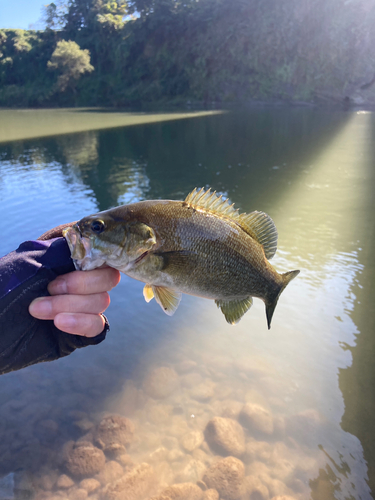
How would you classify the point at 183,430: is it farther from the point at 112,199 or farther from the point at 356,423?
the point at 112,199

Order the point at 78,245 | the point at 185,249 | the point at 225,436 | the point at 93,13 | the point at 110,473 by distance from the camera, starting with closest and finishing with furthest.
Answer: the point at 78,245
the point at 185,249
the point at 110,473
the point at 225,436
the point at 93,13

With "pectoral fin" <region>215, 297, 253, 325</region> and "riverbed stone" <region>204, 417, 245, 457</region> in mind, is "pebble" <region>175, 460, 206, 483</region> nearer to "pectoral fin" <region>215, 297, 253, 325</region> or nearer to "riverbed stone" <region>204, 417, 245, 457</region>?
"riverbed stone" <region>204, 417, 245, 457</region>

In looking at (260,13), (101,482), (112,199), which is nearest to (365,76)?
(260,13)

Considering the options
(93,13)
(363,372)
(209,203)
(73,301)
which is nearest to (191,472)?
(363,372)

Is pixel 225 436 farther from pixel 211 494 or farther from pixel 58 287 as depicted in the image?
pixel 58 287

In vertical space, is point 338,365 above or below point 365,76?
below

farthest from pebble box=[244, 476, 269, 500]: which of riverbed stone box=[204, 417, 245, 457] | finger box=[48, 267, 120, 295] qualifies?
finger box=[48, 267, 120, 295]
